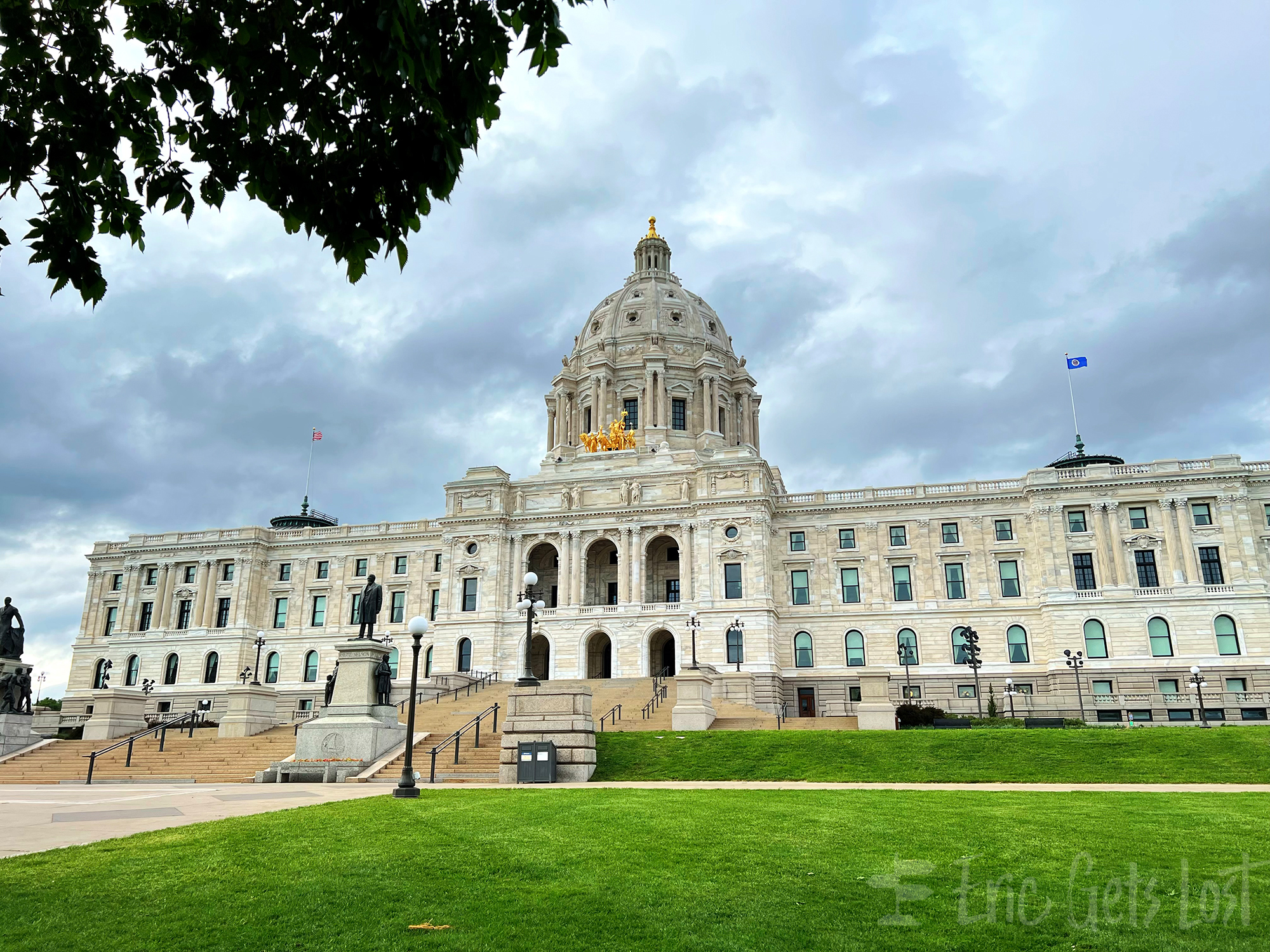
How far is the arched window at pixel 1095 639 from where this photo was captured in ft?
183

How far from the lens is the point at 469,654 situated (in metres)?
63.6

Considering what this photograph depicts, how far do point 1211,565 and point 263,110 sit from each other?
6255 cm

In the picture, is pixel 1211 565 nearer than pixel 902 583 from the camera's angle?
Yes

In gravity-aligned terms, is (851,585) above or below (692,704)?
above

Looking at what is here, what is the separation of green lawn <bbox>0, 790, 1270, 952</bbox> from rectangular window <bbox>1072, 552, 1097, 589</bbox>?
4741 cm

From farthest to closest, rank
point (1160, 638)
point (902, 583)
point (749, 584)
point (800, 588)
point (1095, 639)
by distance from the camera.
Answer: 1. point (800, 588)
2. point (902, 583)
3. point (749, 584)
4. point (1095, 639)
5. point (1160, 638)

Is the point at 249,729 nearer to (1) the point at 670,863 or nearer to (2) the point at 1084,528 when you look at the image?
(1) the point at 670,863

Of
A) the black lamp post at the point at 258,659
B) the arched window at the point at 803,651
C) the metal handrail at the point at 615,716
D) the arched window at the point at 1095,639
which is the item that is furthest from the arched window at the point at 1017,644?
the black lamp post at the point at 258,659

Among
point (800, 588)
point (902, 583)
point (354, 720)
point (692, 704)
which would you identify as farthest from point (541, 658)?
point (354, 720)

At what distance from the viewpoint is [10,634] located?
38.9 metres

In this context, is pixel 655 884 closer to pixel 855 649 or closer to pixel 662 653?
pixel 855 649

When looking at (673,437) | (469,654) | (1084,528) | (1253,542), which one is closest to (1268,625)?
(1253,542)

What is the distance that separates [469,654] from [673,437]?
977 inches

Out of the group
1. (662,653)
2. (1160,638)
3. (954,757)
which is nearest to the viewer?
(954,757)
